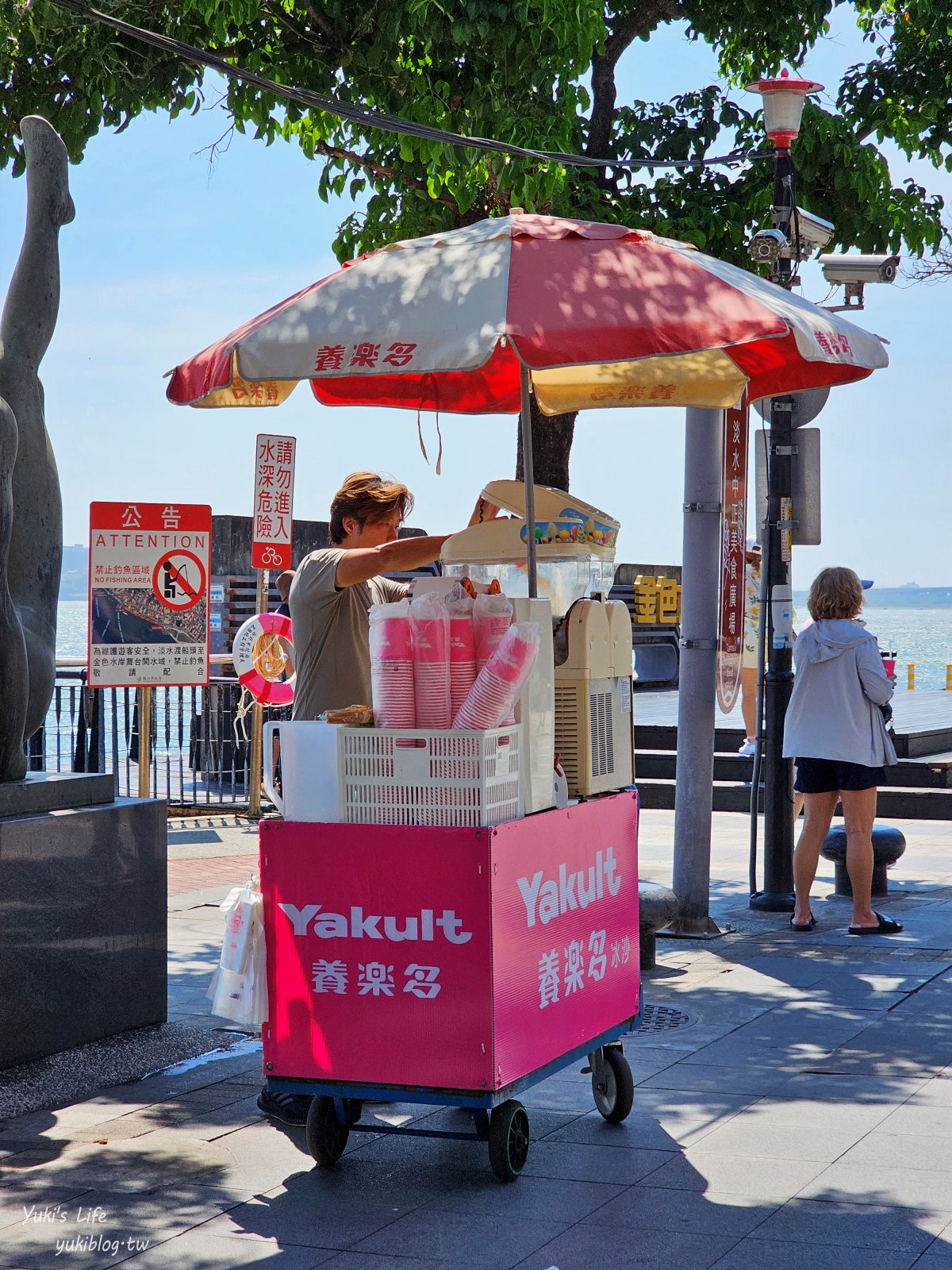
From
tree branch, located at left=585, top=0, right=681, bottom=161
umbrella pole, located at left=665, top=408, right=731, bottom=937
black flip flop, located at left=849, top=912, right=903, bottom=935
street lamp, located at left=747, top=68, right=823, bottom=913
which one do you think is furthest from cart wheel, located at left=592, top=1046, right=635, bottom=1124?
tree branch, located at left=585, top=0, right=681, bottom=161

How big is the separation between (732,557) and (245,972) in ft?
14.9

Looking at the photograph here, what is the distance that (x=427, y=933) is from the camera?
4434 millimetres

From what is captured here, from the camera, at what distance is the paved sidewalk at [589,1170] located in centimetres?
397

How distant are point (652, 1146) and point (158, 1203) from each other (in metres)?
1.57

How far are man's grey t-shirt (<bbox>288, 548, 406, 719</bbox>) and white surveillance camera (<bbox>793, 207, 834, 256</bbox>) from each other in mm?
5320

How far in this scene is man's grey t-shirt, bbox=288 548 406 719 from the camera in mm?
5207

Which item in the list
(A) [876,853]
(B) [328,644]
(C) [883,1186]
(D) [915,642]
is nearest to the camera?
(C) [883,1186]

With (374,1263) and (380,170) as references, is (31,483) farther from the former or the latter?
(380,170)

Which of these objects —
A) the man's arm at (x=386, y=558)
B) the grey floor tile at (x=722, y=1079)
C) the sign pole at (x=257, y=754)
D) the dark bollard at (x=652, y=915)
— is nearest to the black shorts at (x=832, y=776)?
the dark bollard at (x=652, y=915)

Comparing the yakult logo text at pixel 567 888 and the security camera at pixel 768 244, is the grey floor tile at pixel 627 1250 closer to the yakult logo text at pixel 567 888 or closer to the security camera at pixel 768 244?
the yakult logo text at pixel 567 888

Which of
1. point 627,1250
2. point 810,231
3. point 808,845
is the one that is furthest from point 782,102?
point 627,1250

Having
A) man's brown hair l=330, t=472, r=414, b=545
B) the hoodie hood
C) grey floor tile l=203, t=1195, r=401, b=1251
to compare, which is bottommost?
grey floor tile l=203, t=1195, r=401, b=1251

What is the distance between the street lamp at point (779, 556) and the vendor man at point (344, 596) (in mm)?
4442

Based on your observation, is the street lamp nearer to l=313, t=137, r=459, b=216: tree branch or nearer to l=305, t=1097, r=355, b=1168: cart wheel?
l=313, t=137, r=459, b=216: tree branch
